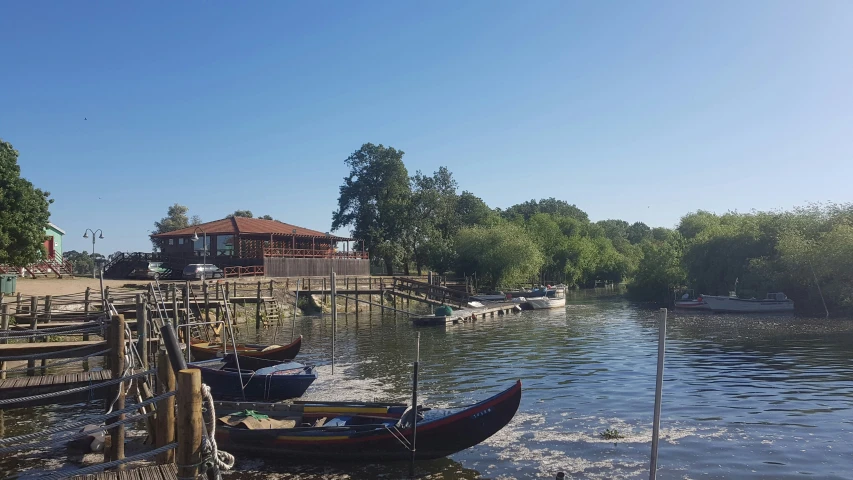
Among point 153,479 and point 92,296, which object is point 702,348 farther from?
point 92,296

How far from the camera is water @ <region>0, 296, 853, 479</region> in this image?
11.5 metres

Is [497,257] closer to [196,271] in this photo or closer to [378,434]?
[196,271]

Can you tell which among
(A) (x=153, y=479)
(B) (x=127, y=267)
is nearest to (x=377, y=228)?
(B) (x=127, y=267)

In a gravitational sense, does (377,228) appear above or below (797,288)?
above

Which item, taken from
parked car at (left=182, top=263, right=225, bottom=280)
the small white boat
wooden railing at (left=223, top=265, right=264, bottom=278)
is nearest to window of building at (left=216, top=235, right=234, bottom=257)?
wooden railing at (left=223, top=265, right=264, bottom=278)

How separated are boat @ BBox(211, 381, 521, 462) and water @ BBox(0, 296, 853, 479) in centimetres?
33

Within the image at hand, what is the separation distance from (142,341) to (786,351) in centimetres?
2490

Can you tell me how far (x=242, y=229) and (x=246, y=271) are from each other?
563 cm

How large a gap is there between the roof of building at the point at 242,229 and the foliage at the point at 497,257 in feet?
48.1

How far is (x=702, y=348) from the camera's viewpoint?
86.8ft

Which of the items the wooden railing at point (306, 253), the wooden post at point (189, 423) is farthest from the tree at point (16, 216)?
the wooden post at point (189, 423)

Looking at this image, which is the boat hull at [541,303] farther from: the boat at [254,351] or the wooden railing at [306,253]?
the boat at [254,351]

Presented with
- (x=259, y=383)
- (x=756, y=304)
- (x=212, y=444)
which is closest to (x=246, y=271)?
(x=259, y=383)

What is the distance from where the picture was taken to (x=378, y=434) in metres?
11.2
